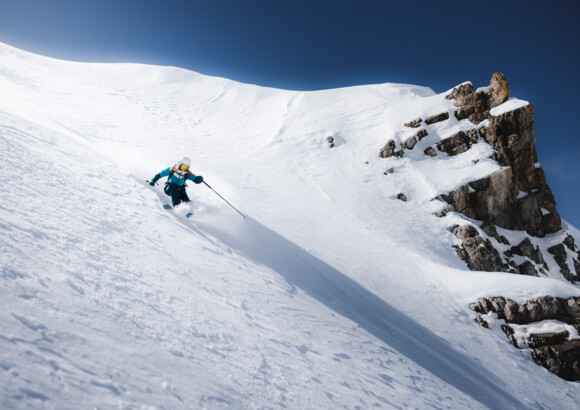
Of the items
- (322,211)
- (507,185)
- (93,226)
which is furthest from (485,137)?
(93,226)

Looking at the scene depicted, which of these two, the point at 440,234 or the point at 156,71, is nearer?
the point at 440,234

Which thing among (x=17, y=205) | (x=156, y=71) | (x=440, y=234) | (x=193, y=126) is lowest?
(x=17, y=205)

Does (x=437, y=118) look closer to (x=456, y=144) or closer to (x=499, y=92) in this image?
(x=456, y=144)

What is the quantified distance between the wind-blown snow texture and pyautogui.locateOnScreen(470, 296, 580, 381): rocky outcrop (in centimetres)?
35

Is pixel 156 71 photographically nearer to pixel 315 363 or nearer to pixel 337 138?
pixel 337 138

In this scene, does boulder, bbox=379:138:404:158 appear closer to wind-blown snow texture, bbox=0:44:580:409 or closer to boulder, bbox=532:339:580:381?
wind-blown snow texture, bbox=0:44:580:409

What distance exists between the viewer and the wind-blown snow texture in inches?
102

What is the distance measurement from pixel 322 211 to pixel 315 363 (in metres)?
9.43

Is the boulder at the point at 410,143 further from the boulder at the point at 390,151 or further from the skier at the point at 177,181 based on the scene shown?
the skier at the point at 177,181

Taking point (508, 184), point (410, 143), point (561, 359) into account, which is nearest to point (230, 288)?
point (561, 359)

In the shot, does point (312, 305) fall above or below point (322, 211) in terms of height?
below

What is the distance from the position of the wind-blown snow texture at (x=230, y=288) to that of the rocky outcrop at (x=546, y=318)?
1.16ft

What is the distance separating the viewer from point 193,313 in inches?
147

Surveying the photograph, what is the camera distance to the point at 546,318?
939 cm
